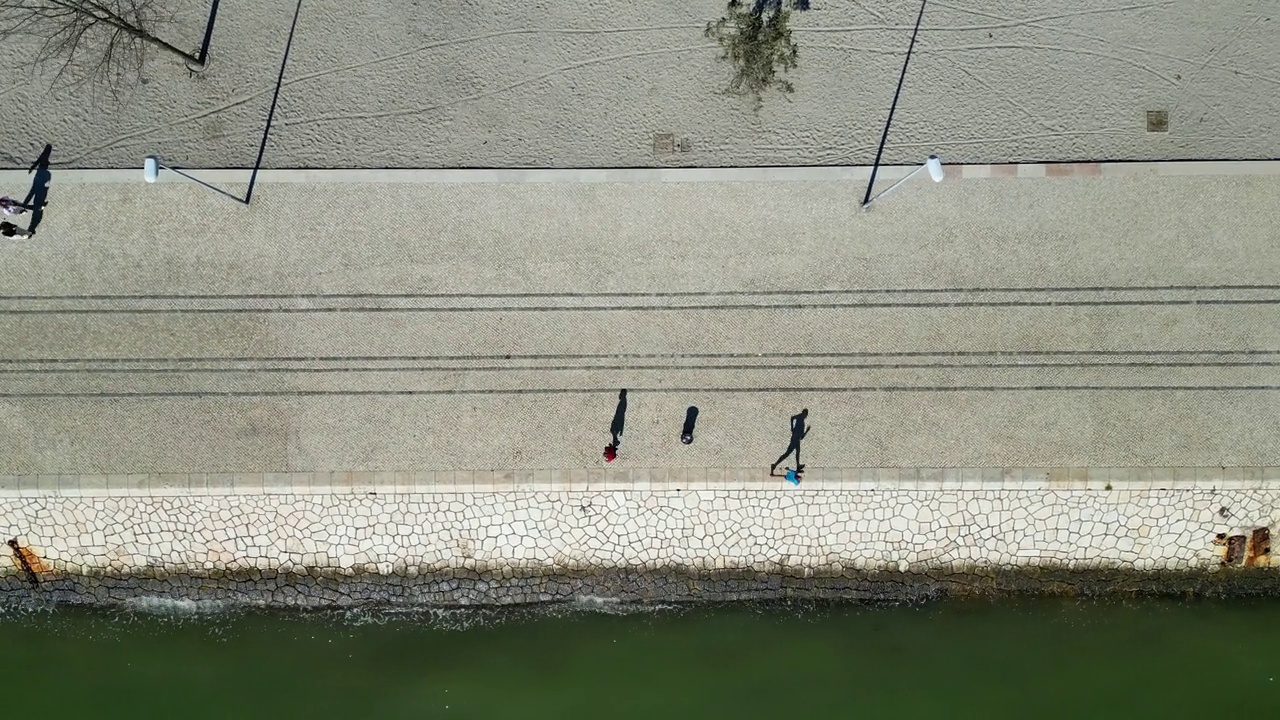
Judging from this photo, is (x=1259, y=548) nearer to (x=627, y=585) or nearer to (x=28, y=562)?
(x=627, y=585)

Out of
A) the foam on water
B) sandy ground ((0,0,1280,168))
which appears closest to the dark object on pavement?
sandy ground ((0,0,1280,168))

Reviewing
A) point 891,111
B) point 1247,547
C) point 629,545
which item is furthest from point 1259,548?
point 629,545

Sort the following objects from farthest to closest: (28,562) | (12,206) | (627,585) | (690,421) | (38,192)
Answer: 1. (627,585)
2. (28,562)
3. (38,192)
4. (690,421)
5. (12,206)

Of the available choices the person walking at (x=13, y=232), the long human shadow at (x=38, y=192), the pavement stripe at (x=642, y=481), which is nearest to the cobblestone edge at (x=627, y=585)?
the pavement stripe at (x=642, y=481)

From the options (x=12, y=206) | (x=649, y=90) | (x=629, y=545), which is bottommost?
(x=629, y=545)

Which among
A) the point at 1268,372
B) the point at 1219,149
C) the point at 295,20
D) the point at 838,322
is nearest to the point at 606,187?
the point at 838,322

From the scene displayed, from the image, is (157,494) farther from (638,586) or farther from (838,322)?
(838,322)
